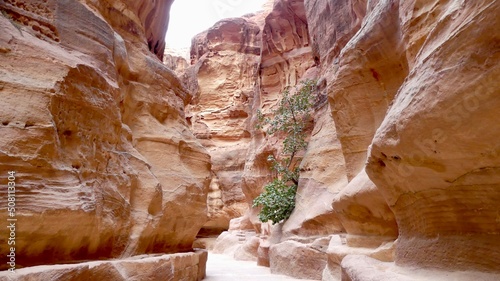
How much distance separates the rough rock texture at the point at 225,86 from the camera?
23.0 m

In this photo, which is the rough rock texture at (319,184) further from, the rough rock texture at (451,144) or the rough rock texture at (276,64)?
the rough rock texture at (451,144)

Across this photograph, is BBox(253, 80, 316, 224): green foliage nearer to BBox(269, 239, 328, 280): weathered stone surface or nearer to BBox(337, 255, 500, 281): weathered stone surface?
BBox(269, 239, 328, 280): weathered stone surface

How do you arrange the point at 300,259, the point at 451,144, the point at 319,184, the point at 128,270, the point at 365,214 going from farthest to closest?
the point at 319,184, the point at 300,259, the point at 365,214, the point at 128,270, the point at 451,144

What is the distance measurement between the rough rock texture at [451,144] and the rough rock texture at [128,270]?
10.8 feet

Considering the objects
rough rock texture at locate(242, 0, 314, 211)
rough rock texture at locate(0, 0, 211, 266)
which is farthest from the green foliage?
rough rock texture at locate(0, 0, 211, 266)

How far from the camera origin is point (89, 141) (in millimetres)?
4781

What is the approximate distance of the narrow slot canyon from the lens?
246 cm

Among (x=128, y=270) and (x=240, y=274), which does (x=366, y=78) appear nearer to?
(x=128, y=270)

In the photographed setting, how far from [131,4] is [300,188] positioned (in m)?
6.79

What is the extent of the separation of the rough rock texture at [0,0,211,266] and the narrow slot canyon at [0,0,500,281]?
0.02 m

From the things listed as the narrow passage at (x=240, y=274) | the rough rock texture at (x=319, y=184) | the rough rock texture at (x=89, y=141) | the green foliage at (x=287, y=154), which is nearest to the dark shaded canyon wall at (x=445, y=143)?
the rough rock texture at (x=89, y=141)

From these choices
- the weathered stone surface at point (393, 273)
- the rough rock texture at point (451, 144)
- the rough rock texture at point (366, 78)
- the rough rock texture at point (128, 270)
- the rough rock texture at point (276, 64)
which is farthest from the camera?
the rough rock texture at point (276, 64)

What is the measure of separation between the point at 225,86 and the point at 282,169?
14.0 metres

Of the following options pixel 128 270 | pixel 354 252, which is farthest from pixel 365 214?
pixel 128 270
